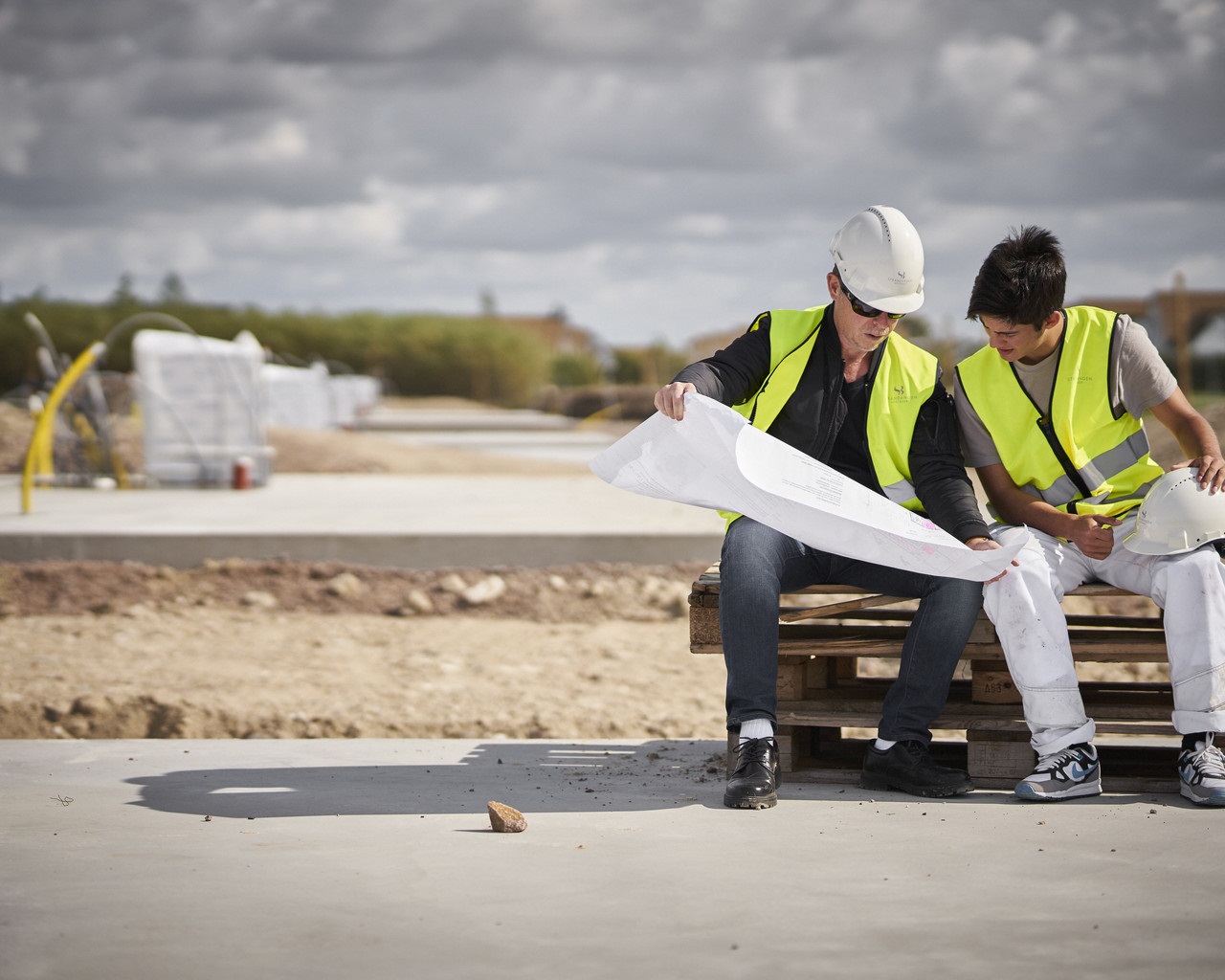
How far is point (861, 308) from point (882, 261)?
153 mm

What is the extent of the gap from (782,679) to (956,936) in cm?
142

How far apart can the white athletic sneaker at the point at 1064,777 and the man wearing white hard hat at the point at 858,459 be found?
190 mm

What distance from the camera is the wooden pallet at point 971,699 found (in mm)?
3773

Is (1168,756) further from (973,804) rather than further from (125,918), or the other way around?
(125,918)

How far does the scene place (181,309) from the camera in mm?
60750

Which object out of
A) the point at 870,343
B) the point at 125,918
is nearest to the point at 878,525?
the point at 870,343

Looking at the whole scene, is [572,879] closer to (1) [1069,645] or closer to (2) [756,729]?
(2) [756,729]

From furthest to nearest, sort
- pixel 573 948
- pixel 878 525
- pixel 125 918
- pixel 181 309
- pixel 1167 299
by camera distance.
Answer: pixel 181 309 → pixel 1167 299 → pixel 878 525 → pixel 125 918 → pixel 573 948

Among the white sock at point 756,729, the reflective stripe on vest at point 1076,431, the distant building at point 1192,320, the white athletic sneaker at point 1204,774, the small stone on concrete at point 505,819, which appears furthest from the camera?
the distant building at point 1192,320

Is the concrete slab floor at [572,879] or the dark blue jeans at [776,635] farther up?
the dark blue jeans at [776,635]

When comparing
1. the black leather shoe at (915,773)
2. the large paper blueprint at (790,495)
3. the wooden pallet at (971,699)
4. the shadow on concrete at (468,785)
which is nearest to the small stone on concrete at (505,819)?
the shadow on concrete at (468,785)

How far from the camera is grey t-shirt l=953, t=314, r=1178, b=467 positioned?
3840 millimetres

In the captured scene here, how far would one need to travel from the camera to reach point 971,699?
4.02 m

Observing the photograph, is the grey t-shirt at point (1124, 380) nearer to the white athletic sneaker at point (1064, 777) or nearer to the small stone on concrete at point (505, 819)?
the white athletic sneaker at point (1064, 777)
